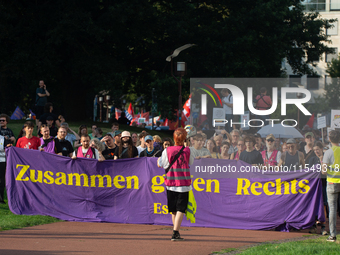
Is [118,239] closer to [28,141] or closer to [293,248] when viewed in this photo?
[293,248]

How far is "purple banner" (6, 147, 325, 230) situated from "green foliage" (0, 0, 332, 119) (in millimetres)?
11994

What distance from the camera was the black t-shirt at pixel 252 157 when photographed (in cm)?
955

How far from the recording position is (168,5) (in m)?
26.6

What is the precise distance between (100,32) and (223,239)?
49.4 feet

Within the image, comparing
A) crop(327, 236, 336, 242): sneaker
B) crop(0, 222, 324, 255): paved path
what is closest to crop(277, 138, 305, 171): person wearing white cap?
crop(0, 222, 324, 255): paved path

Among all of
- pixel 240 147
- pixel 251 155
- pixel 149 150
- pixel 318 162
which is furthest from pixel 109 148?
pixel 318 162

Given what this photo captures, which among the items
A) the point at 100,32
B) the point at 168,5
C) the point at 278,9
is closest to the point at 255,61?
the point at 278,9

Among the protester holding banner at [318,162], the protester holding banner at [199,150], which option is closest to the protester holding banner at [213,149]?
the protester holding banner at [199,150]

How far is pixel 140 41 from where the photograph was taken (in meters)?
25.0

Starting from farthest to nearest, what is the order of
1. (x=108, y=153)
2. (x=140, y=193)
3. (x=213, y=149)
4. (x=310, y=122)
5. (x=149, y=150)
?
(x=310, y=122) < (x=213, y=149) < (x=149, y=150) < (x=108, y=153) < (x=140, y=193)

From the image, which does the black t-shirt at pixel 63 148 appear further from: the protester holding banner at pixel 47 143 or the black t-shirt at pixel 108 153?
the black t-shirt at pixel 108 153

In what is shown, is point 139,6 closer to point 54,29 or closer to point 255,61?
point 54,29

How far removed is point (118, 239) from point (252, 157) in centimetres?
314

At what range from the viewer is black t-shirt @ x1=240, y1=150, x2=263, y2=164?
9.55m
